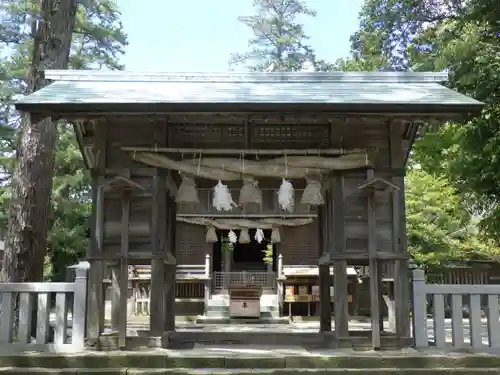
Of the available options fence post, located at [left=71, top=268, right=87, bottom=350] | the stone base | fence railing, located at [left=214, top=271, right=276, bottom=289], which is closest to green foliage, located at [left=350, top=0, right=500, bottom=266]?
the stone base

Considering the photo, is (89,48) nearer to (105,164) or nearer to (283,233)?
(283,233)

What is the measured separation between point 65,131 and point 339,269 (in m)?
15.9

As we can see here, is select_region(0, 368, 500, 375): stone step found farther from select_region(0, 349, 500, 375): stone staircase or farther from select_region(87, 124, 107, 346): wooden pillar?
select_region(87, 124, 107, 346): wooden pillar

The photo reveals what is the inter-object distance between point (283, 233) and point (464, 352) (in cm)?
1237

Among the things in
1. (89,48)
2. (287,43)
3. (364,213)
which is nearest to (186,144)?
(364,213)

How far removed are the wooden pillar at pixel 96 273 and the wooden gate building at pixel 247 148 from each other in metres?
0.01

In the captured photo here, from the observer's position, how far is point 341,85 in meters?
7.84

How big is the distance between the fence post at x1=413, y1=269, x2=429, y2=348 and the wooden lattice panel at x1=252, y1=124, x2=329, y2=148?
7.40ft

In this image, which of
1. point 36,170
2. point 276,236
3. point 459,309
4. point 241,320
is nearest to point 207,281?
point 241,320

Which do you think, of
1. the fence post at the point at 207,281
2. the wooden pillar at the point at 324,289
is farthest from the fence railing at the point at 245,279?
the wooden pillar at the point at 324,289

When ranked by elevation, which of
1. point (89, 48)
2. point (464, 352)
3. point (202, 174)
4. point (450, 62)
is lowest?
point (464, 352)

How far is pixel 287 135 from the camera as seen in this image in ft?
25.2

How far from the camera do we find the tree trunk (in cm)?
843

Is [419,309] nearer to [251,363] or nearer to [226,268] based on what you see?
[251,363]
